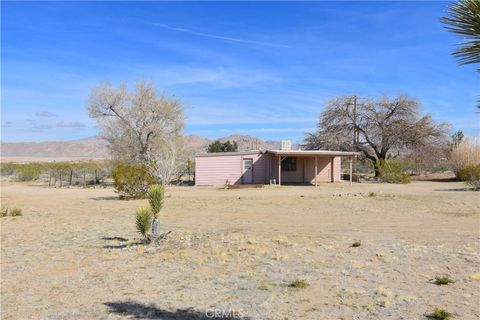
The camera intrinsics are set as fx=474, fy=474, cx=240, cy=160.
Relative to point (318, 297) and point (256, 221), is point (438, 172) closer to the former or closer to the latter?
point (256, 221)

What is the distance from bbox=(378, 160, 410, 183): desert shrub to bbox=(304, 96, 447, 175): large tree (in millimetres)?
2271

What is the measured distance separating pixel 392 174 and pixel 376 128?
273 inches

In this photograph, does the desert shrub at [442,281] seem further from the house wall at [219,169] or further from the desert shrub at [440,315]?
the house wall at [219,169]

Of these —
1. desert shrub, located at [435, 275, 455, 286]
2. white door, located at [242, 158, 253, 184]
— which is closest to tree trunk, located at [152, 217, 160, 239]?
desert shrub, located at [435, 275, 455, 286]

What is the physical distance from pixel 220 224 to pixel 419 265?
611cm

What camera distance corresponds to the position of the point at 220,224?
1274cm

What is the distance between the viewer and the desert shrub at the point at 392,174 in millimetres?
33156

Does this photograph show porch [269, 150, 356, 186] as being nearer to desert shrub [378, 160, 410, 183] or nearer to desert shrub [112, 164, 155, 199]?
desert shrub [378, 160, 410, 183]

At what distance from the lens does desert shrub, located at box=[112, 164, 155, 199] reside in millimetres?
20438

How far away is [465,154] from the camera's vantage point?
115ft

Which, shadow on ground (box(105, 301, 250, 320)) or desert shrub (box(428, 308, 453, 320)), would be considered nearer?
desert shrub (box(428, 308, 453, 320))

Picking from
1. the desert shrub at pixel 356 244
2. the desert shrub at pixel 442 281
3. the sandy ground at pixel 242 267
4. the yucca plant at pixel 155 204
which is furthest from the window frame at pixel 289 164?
the desert shrub at pixel 442 281

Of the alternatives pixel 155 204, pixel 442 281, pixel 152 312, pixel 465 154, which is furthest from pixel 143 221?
pixel 465 154

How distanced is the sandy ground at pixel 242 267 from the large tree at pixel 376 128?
83.6ft
